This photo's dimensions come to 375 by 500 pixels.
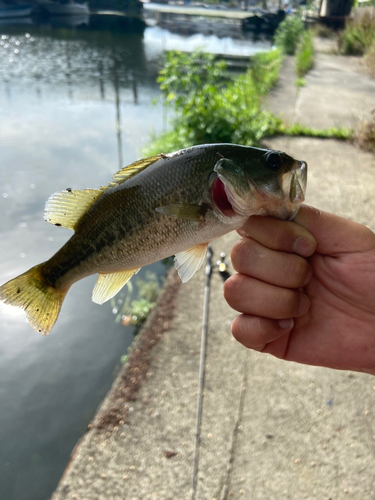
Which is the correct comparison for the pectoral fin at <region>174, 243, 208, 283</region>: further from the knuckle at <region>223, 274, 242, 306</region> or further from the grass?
the grass

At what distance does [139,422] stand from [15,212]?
5.11 metres

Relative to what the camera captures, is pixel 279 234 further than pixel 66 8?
No

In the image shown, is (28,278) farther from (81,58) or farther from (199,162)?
(81,58)

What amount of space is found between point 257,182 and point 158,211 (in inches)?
14.8

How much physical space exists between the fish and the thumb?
0.19 metres

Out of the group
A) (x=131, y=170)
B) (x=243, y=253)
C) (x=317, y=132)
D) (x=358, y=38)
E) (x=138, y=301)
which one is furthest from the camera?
(x=358, y=38)

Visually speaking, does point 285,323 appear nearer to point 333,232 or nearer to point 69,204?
point 333,232

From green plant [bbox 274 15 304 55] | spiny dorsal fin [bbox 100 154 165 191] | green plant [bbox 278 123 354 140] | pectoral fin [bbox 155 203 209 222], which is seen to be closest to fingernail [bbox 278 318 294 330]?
pectoral fin [bbox 155 203 209 222]

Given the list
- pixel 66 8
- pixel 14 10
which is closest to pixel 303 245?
pixel 14 10

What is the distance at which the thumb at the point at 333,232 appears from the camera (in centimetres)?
171

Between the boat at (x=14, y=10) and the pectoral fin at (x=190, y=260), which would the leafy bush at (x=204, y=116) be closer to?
the pectoral fin at (x=190, y=260)

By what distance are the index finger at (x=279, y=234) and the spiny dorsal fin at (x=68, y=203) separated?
628 mm

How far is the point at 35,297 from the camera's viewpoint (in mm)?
1689

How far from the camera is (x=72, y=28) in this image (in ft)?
101
